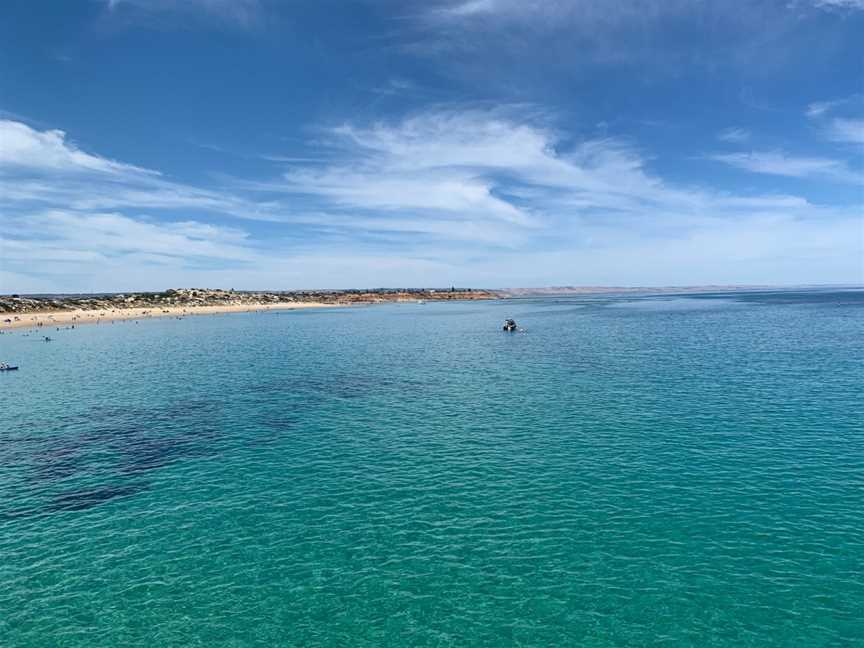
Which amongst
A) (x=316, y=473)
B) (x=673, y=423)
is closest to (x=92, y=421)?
(x=316, y=473)

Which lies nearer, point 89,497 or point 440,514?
point 440,514

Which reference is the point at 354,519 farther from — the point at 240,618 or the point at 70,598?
the point at 70,598

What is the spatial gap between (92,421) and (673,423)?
61.3 m

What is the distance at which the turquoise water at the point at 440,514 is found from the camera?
74.7 feet

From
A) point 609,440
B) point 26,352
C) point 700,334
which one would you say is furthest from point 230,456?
point 700,334

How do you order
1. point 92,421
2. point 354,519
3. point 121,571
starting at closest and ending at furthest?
point 121,571, point 354,519, point 92,421

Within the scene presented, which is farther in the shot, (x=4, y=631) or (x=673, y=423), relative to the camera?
(x=673, y=423)

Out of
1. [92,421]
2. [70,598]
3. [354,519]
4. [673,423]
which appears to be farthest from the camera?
[92,421]

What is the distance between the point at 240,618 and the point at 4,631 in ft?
33.4

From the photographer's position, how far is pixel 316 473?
39906 millimetres

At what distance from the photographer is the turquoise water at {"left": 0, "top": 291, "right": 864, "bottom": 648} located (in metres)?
22.8

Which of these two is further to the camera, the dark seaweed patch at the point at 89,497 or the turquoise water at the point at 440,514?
the dark seaweed patch at the point at 89,497

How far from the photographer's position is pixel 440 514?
32062 mm

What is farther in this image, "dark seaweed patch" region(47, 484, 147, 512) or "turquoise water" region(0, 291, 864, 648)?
"dark seaweed patch" region(47, 484, 147, 512)
